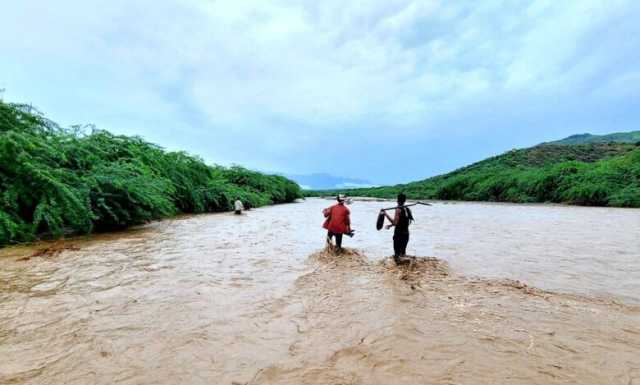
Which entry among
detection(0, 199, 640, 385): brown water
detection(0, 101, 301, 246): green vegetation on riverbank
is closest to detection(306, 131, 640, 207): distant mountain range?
detection(0, 199, 640, 385): brown water

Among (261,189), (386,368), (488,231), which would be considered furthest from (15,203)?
(261,189)

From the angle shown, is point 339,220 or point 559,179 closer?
point 339,220

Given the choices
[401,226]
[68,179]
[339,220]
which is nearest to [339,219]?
[339,220]

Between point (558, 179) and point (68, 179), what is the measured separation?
34987 millimetres

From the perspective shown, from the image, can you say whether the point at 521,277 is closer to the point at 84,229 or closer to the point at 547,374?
the point at 547,374

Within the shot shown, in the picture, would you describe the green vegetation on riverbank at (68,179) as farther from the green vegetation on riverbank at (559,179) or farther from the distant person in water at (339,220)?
the green vegetation on riverbank at (559,179)

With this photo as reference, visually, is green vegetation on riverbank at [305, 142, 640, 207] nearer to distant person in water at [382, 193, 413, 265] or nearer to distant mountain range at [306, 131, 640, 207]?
distant mountain range at [306, 131, 640, 207]

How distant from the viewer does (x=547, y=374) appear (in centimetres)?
325

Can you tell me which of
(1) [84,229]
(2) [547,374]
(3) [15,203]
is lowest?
(2) [547,374]

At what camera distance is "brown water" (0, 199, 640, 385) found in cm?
334

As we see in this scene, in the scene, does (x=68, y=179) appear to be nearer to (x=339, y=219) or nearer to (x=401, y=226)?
(x=339, y=219)

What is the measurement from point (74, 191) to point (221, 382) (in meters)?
10.9

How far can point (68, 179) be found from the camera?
12.1 metres

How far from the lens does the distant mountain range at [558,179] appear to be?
2659cm
